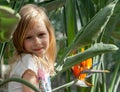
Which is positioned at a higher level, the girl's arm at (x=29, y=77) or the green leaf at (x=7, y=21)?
the green leaf at (x=7, y=21)

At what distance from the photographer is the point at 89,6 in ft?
3.63

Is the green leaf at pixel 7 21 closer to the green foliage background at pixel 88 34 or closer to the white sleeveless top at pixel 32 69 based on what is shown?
the green foliage background at pixel 88 34

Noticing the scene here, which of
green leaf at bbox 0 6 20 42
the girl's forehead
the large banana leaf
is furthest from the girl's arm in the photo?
green leaf at bbox 0 6 20 42

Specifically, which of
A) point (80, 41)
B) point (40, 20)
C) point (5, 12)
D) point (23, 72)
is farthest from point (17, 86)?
point (5, 12)

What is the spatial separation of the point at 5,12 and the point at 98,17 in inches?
7.8

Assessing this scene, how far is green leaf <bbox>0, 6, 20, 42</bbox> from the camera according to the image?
15.9 inches

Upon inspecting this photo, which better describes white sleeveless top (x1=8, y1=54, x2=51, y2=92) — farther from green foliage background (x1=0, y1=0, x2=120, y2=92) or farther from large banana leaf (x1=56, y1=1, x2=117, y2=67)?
large banana leaf (x1=56, y1=1, x2=117, y2=67)

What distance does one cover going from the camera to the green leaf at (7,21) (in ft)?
1.33

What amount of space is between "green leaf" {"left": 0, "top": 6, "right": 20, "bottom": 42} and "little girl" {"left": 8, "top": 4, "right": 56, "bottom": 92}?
1.02 ft

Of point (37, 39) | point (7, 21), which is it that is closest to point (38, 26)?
point (37, 39)

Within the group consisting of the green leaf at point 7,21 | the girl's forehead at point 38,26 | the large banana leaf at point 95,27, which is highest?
the green leaf at point 7,21

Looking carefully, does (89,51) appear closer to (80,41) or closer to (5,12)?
(80,41)

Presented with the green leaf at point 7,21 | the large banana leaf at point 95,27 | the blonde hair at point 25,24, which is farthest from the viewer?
the blonde hair at point 25,24

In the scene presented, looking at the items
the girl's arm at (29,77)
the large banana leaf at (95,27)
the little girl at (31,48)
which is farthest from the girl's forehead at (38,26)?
the large banana leaf at (95,27)
